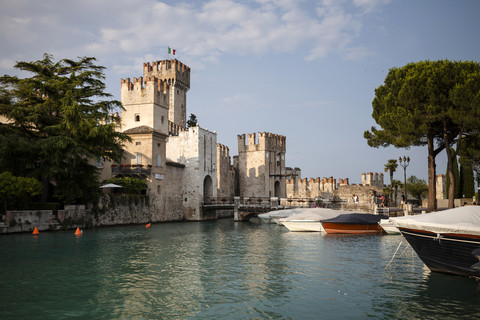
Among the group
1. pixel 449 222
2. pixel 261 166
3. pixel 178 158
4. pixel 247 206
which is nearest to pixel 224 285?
pixel 449 222

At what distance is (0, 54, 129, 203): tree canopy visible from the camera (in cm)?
2541

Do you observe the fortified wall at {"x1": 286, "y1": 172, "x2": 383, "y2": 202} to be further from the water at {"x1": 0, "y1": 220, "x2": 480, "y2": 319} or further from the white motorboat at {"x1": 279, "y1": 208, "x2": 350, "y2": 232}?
the water at {"x1": 0, "y1": 220, "x2": 480, "y2": 319}

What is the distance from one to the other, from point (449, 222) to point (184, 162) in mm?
36151

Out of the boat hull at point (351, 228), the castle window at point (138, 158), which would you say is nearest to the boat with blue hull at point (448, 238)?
the boat hull at point (351, 228)

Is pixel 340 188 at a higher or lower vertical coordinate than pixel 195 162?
lower

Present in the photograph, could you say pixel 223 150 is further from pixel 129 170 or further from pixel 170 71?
pixel 129 170

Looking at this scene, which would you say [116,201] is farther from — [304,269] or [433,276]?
[433,276]

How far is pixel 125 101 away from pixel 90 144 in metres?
14.8

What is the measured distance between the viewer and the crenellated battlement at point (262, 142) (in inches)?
2226

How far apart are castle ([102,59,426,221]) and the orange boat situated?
18229mm

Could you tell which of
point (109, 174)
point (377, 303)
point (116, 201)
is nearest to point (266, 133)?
point (109, 174)

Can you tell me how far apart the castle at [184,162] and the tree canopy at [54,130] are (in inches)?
209

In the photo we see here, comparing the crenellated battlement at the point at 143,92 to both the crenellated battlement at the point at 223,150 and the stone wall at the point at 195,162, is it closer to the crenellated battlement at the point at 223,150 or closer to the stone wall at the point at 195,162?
the stone wall at the point at 195,162

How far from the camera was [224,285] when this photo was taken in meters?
10.8
